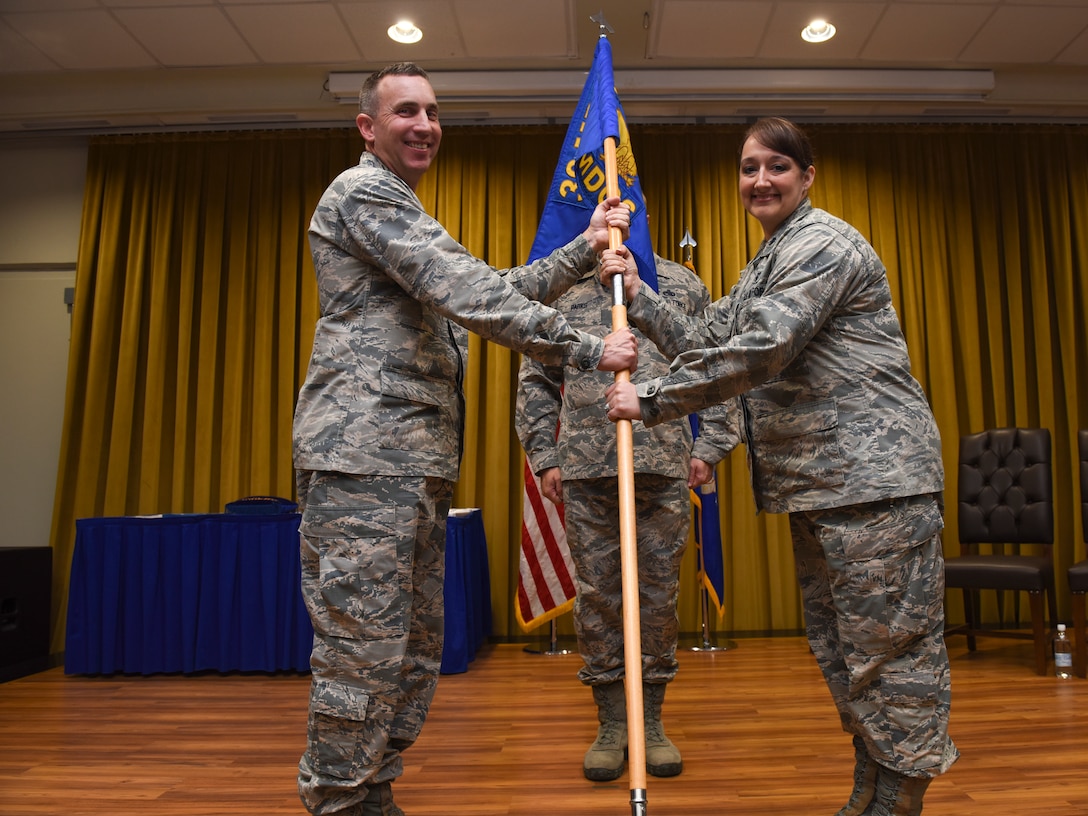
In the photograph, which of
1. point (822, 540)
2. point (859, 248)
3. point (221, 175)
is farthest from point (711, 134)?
point (822, 540)

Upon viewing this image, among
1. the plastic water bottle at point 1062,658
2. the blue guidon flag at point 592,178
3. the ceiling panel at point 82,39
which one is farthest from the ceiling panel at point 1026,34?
the ceiling panel at point 82,39

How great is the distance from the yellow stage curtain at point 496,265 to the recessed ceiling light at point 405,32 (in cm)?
89

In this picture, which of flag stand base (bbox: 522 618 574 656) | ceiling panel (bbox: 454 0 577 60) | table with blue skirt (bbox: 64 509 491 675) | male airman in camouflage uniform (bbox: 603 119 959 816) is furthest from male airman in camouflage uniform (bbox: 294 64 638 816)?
flag stand base (bbox: 522 618 574 656)

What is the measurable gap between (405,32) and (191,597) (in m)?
3.13

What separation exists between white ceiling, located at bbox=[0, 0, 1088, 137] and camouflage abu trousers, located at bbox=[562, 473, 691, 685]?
2872mm

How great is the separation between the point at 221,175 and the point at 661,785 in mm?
4748

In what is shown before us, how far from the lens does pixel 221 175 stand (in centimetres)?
544

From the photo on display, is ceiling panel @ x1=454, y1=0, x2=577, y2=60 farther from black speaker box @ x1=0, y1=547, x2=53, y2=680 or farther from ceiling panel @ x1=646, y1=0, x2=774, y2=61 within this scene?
black speaker box @ x1=0, y1=547, x2=53, y2=680

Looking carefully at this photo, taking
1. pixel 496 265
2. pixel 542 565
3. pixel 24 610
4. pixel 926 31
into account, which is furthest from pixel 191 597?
pixel 926 31

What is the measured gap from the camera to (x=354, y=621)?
5.32 ft

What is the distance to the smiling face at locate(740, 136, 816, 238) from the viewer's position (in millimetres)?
1920

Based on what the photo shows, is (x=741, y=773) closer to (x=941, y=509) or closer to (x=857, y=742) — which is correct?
(x=857, y=742)

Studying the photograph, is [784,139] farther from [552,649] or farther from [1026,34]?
[1026,34]

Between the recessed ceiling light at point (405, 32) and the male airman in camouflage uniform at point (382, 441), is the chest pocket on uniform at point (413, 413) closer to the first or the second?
the male airman in camouflage uniform at point (382, 441)
